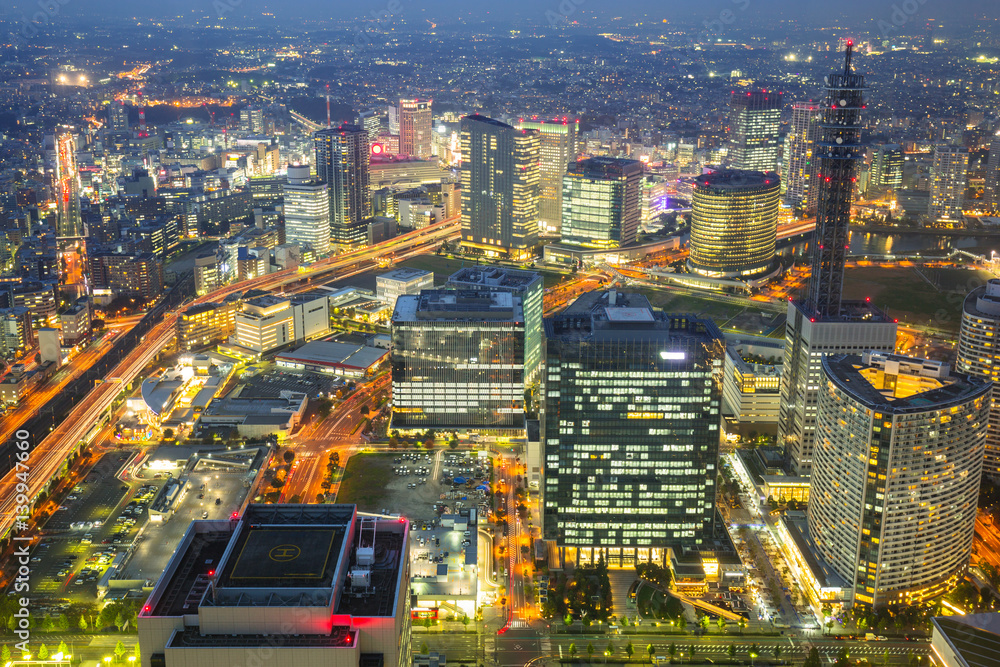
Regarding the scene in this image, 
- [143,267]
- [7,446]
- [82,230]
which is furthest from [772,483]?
[82,230]

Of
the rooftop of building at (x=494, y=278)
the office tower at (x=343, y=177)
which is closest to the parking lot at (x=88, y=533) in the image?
the rooftop of building at (x=494, y=278)

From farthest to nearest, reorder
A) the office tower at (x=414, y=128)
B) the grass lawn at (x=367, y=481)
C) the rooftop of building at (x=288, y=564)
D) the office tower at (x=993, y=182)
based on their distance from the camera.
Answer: the office tower at (x=414, y=128) < the office tower at (x=993, y=182) < the grass lawn at (x=367, y=481) < the rooftop of building at (x=288, y=564)

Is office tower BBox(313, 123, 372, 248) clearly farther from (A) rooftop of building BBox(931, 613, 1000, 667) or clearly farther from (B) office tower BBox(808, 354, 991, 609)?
(A) rooftop of building BBox(931, 613, 1000, 667)

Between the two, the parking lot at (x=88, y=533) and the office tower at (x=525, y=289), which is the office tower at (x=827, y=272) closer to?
the office tower at (x=525, y=289)

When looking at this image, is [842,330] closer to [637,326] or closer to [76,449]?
[637,326]

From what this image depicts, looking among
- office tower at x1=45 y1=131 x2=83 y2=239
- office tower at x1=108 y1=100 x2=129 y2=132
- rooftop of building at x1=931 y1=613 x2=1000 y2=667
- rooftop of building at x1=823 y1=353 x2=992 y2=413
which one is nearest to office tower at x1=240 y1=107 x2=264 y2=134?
office tower at x1=108 y1=100 x2=129 y2=132
